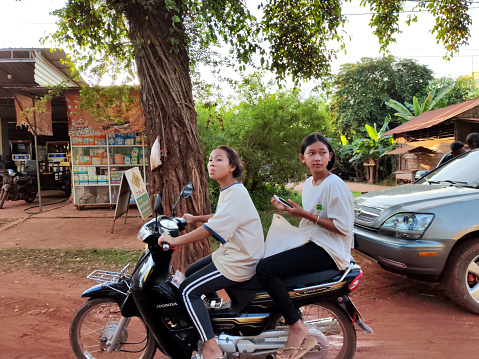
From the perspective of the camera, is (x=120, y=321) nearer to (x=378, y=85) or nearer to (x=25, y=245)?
(x=25, y=245)

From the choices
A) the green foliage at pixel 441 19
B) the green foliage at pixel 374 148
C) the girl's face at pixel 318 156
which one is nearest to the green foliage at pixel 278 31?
the green foliage at pixel 441 19

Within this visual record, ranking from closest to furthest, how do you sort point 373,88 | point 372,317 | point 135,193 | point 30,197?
point 372,317, point 135,193, point 30,197, point 373,88

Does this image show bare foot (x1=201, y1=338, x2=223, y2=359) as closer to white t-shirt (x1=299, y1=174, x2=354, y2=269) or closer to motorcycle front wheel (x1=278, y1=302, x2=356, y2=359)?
motorcycle front wheel (x1=278, y1=302, x2=356, y2=359)

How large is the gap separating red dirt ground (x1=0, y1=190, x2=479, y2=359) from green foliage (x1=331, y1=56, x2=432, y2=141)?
19848 millimetres

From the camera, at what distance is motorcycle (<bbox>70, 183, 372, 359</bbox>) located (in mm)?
2633

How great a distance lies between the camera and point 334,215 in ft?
8.42

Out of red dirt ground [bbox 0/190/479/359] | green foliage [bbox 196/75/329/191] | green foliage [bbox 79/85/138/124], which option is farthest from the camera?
green foliage [bbox 196/75/329/191]

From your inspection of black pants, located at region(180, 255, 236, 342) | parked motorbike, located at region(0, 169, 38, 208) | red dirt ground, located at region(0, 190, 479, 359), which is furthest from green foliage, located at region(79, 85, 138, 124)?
black pants, located at region(180, 255, 236, 342)

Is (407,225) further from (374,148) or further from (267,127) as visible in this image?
(374,148)

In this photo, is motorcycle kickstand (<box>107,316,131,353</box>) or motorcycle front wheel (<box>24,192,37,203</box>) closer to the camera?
→ motorcycle kickstand (<box>107,316,131,353</box>)

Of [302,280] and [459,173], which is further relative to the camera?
[459,173]

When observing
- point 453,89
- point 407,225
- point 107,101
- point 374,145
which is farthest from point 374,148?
point 407,225

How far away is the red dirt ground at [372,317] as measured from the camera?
324 centimetres

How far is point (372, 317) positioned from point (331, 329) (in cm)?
141
